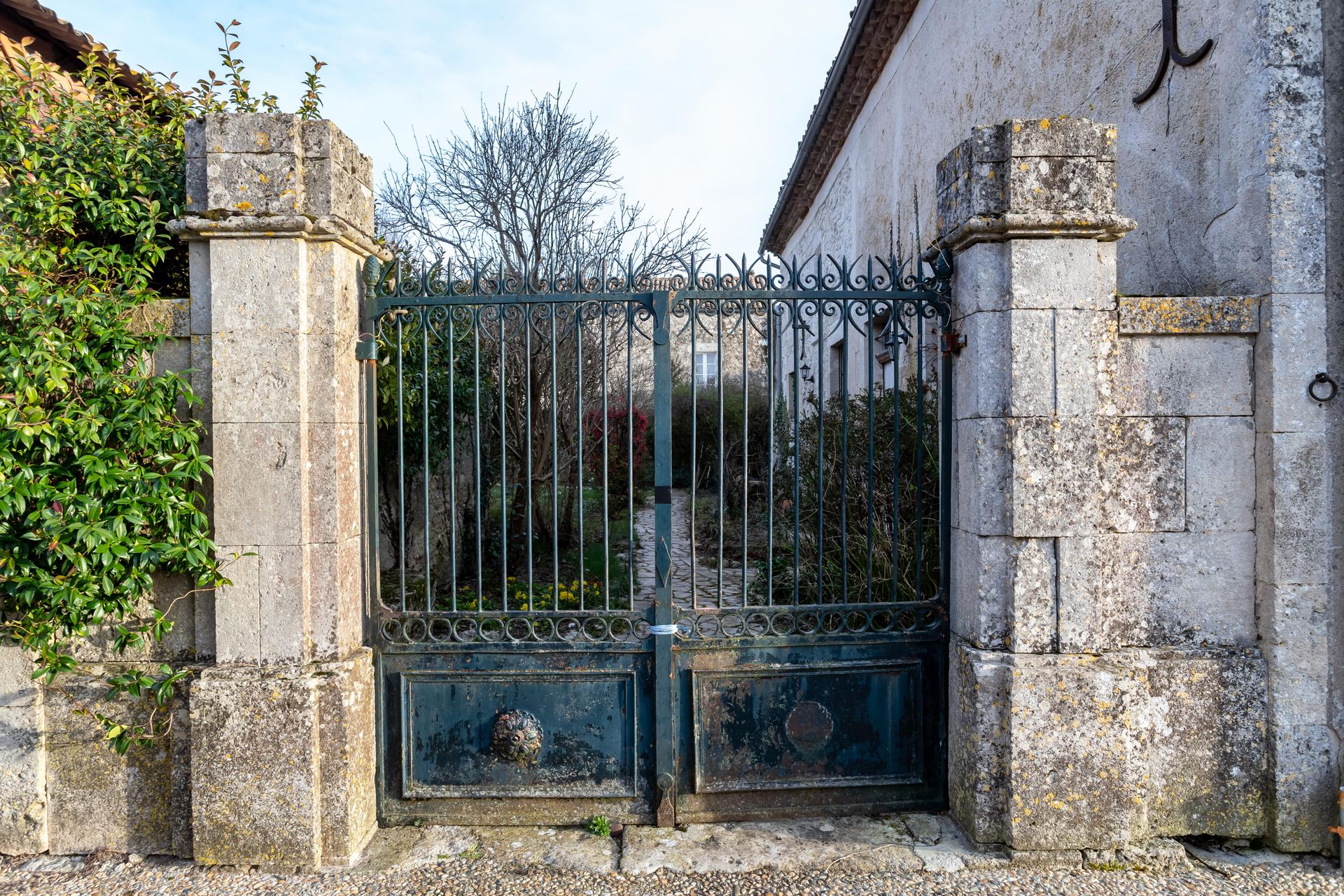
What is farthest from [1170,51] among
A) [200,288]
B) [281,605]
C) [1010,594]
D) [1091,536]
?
[281,605]

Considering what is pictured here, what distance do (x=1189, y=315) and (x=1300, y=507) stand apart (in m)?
0.83

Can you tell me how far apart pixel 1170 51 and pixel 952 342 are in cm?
163

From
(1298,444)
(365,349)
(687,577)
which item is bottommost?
(687,577)

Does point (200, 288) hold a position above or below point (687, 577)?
above

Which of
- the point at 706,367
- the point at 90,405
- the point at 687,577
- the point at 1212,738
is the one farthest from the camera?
the point at 706,367

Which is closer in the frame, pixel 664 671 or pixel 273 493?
pixel 273 493

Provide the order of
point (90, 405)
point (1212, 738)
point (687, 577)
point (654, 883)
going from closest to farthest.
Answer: point (90, 405), point (654, 883), point (1212, 738), point (687, 577)

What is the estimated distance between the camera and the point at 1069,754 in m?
2.87

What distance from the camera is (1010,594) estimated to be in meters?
2.94

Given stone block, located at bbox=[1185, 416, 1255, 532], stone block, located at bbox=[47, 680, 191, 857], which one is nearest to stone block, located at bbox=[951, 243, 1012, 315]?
stone block, located at bbox=[1185, 416, 1255, 532]

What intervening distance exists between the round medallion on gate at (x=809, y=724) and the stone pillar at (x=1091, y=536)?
566 millimetres

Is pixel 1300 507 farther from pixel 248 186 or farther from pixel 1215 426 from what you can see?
pixel 248 186

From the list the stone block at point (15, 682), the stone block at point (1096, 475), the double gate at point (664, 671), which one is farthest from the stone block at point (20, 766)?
→ the stone block at point (1096, 475)

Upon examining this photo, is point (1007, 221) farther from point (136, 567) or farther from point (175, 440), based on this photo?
point (136, 567)
